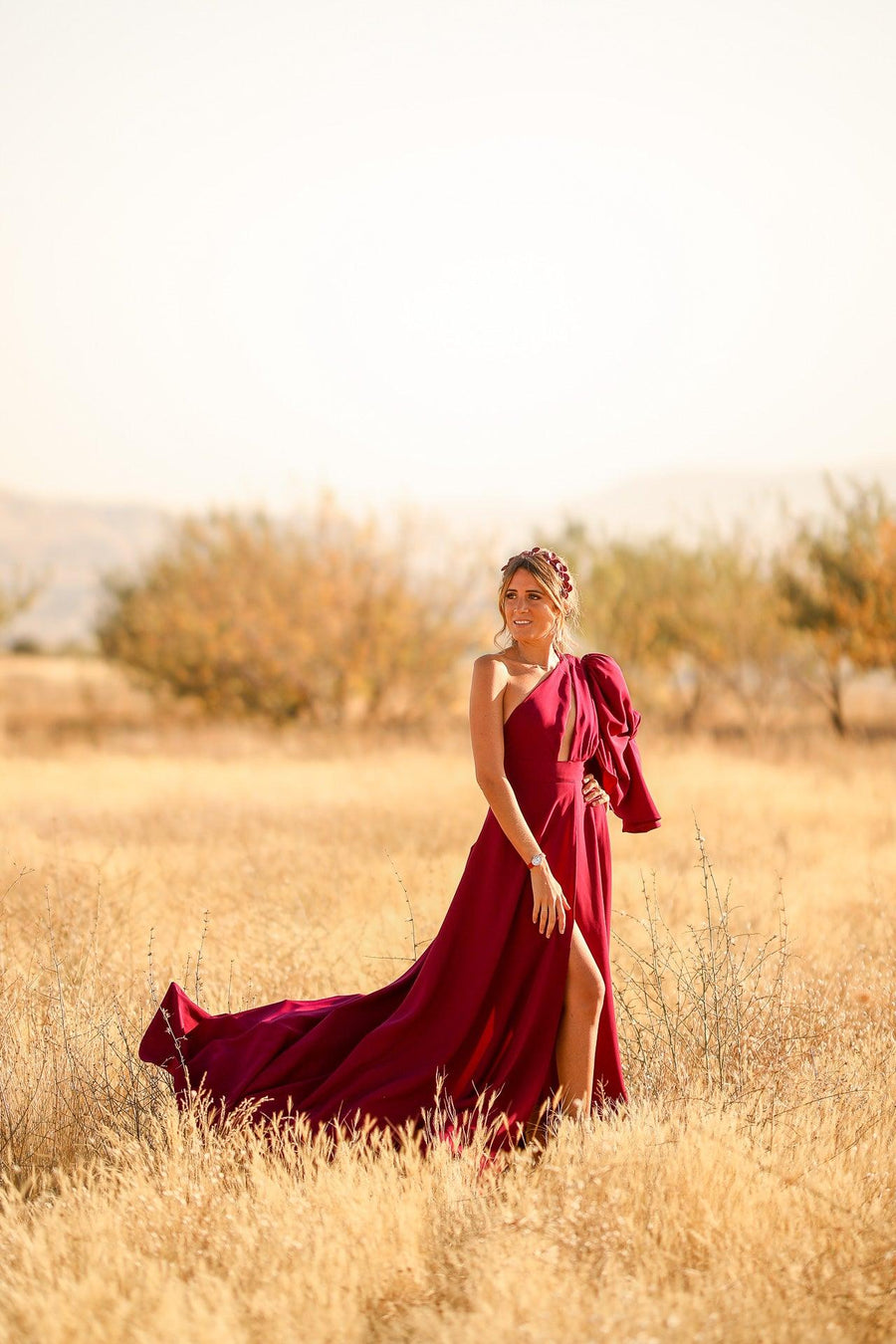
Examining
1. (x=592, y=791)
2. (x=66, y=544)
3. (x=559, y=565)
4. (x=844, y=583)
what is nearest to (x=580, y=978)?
(x=592, y=791)

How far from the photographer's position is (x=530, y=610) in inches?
150

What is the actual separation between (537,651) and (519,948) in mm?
920

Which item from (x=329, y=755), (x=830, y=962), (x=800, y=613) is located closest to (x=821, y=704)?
(x=800, y=613)

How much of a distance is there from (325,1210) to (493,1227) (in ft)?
1.46

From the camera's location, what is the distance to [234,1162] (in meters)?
3.54

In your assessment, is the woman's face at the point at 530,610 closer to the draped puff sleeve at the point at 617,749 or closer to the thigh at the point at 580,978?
the draped puff sleeve at the point at 617,749

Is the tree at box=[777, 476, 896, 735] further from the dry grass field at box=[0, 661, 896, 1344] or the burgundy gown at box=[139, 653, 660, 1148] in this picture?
the burgundy gown at box=[139, 653, 660, 1148]

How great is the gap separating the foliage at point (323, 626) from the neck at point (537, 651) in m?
16.0

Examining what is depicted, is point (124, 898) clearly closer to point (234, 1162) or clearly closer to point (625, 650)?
point (234, 1162)

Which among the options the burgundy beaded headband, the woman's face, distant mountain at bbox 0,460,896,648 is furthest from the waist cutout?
distant mountain at bbox 0,460,896,648

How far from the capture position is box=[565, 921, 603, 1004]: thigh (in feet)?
12.2

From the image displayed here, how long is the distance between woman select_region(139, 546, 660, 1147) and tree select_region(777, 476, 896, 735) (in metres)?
17.9

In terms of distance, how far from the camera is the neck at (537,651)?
3846 mm

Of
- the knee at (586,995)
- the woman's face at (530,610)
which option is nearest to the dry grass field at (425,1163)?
the knee at (586,995)
